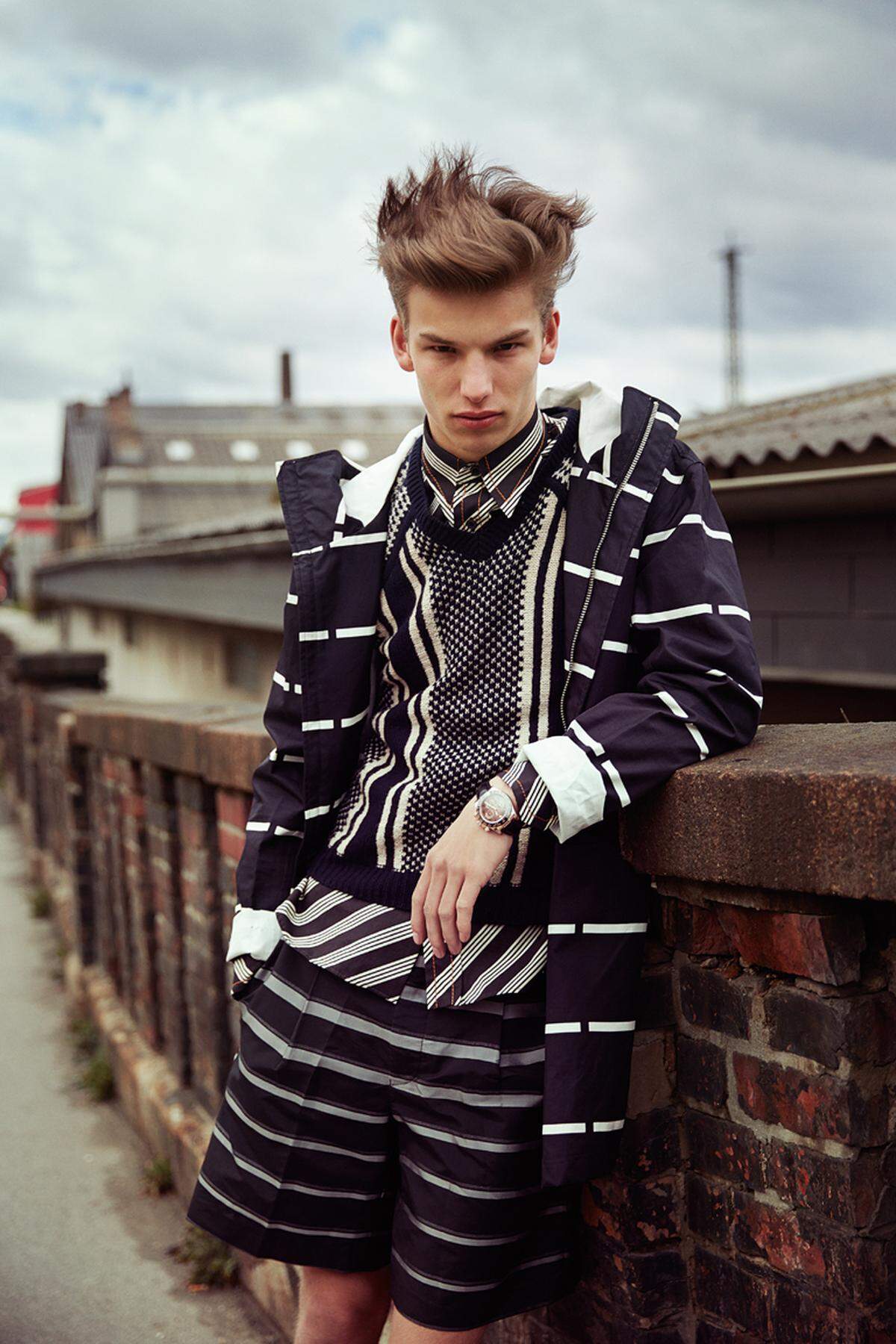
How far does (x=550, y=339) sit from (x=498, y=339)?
14 centimetres

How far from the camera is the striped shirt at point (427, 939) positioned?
1.73m

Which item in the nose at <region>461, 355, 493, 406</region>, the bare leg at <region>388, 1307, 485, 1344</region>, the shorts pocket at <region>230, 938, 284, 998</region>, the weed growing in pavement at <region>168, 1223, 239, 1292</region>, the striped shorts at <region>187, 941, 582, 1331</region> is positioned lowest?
the weed growing in pavement at <region>168, 1223, 239, 1292</region>

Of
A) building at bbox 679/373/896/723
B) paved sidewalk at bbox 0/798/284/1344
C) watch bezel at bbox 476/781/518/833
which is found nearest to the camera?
watch bezel at bbox 476/781/518/833

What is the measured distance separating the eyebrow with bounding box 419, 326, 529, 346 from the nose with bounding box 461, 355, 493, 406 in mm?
32

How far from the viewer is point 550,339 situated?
5.98 ft

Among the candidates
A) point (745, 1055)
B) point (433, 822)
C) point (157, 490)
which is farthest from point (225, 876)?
point (157, 490)

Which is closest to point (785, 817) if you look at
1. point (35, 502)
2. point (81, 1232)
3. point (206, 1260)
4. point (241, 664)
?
point (206, 1260)

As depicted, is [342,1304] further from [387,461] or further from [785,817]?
[387,461]

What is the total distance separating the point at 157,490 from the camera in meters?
28.7

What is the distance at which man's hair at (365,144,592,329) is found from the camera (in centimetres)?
Answer: 167

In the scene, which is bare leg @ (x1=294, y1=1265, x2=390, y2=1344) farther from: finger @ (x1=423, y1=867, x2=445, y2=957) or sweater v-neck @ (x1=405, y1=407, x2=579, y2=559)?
sweater v-neck @ (x1=405, y1=407, x2=579, y2=559)

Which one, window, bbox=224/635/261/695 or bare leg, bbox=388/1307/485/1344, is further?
window, bbox=224/635/261/695

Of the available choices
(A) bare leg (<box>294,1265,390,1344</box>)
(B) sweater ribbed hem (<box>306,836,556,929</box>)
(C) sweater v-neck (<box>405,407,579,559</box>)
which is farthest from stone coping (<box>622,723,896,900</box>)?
(A) bare leg (<box>294,1265,390,1344</box>)

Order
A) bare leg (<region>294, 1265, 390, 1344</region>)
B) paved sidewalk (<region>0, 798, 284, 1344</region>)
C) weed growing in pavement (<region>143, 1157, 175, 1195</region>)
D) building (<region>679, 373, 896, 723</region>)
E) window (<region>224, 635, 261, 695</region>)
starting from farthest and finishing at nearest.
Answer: window (<region>224, 635, 261, 695</region>), building (<region>679, 373, 896, 723</region>), weed growing in pavement (<region>143, 1157, 175, 1195</region>), paved sidewalk (<region>0, 798, 284, 1344</region>), bare leg (<region>294, 1265, 390, 1344</region>)
